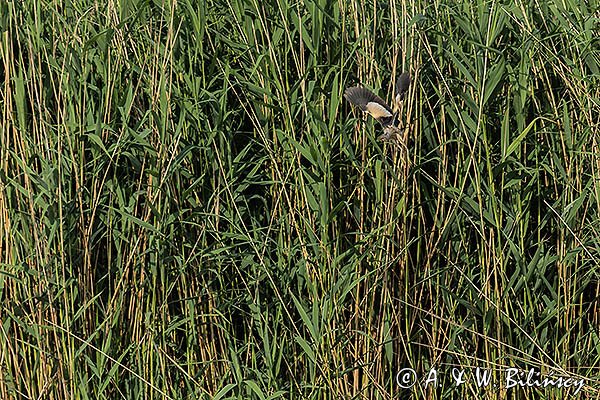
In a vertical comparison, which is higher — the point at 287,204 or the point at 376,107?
the point at 376,107

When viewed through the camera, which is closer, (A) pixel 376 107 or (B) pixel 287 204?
(A) pixel 376 107

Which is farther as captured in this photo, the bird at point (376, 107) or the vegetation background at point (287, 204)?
the vegetation background at point (287, 204)

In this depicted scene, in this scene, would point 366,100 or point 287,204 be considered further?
point 287,204

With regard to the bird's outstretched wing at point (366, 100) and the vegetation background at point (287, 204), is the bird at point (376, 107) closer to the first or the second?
the bird's outstretched wing at point (366, 100)

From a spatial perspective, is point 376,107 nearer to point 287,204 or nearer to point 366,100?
point 366,100

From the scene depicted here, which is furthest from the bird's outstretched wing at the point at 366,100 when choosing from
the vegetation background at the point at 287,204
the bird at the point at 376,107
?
the vegetation background at the point at 287,204

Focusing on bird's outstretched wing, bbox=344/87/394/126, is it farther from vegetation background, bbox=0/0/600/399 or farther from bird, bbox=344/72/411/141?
vegetation background, bbox=0/0/600/399

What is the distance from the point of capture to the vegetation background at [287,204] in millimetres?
3104

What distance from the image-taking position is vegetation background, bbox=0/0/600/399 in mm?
3104

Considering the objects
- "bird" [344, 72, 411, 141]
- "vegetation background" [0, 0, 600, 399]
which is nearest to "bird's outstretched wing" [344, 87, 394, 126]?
"bird" [344, 72, 411, 141]

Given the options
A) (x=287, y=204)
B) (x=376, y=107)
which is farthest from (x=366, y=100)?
(x=287, y=204)

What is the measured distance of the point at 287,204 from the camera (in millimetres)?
3273

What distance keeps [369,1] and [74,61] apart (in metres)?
1.14

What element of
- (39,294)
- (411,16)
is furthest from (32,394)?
(411,16)
